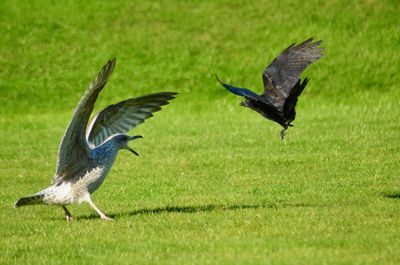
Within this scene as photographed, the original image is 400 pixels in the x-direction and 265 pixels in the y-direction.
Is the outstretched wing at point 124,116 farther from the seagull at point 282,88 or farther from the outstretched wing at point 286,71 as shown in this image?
the outstretched wing at point 286,71

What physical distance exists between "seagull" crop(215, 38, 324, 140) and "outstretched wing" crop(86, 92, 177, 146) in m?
1.18

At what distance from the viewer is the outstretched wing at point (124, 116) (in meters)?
11.7

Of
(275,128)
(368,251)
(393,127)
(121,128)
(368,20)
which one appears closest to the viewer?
(368,251)

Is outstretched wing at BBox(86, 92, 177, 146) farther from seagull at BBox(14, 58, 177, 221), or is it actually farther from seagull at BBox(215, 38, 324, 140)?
seagull at BBox(215, 38, 324, 140)

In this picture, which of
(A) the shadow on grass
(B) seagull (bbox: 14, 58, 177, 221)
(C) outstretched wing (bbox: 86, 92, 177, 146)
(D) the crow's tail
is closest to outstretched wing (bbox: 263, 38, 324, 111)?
(C) outstretched wing (bbox: 86, 92, 177, 146)

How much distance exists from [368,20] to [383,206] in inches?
804

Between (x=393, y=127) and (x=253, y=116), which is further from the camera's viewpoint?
(x=253, y=116)

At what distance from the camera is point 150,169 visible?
16453 millimetres

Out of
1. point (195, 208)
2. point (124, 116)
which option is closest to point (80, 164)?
point (124, 116)

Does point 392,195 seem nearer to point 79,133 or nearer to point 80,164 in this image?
point 80,164

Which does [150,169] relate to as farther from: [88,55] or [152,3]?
[152,3]

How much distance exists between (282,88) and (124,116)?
103 inches

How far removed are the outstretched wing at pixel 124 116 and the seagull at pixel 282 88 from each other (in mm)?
1184

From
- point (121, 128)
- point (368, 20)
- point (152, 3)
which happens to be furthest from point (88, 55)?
point (121, 128)
